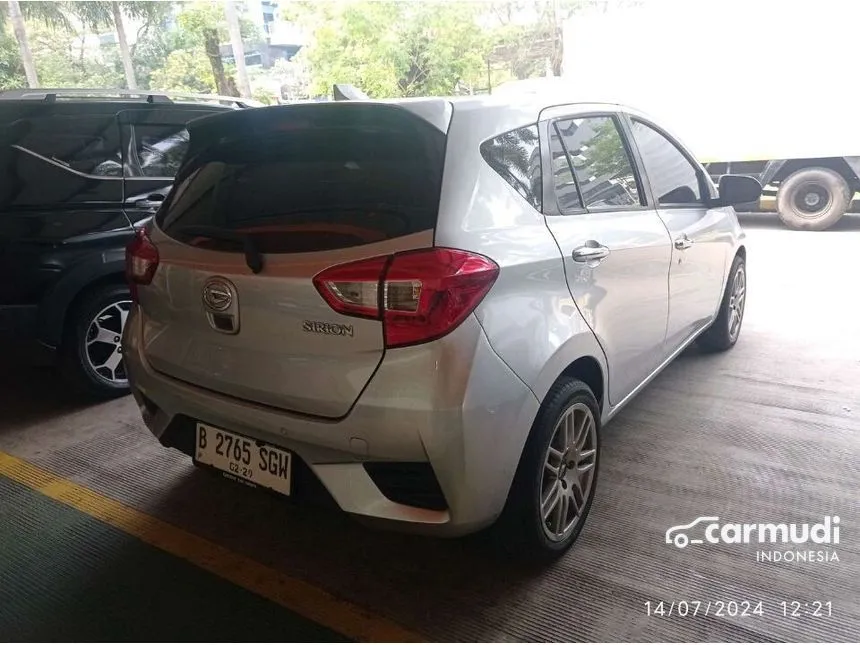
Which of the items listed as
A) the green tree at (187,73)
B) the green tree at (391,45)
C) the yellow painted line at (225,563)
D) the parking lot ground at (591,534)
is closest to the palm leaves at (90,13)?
the green tree at (187,73)

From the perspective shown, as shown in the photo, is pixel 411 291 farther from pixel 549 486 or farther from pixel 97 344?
pixel 97 344

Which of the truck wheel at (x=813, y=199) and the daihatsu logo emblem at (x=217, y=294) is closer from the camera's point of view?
the daihatsu logo emblem at (x=217, y=294)

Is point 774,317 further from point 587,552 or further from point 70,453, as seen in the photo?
point 70,453

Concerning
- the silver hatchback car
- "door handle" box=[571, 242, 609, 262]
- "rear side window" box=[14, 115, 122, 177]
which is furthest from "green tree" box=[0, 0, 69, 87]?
"door handle" box=[571, 242, 609, 262]

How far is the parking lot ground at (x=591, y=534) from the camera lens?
1853mm

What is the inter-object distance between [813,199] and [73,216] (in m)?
8.81

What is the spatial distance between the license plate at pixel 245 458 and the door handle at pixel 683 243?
6.42ft

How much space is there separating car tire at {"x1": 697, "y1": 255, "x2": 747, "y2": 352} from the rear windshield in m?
2.68

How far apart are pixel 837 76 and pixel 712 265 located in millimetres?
6771

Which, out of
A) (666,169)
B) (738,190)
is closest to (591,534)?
(666,169)

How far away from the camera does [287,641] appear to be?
5.83 feet

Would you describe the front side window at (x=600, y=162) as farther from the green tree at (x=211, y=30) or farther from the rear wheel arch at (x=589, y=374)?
the green tree at (x=211, y=30)

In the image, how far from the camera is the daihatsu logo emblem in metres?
1.75

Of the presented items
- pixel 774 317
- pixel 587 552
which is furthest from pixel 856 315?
pixel 587 552
